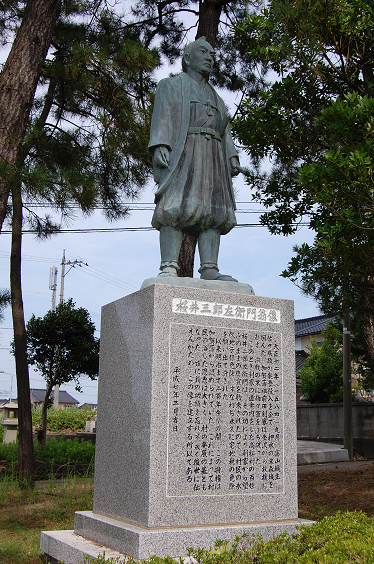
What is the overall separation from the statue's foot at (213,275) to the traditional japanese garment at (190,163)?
12.0 inches

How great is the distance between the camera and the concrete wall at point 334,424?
12711 mm

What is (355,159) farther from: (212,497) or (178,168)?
(212,497)

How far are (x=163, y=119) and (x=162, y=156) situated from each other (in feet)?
0.97

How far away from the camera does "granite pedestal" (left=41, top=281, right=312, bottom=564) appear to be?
3.21m

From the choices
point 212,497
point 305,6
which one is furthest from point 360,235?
point 212,497

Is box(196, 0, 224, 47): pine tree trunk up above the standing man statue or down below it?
above

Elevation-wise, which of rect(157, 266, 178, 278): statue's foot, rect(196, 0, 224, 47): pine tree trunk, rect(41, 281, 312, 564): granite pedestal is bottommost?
rect(41, 281, 312, 564): granite pedestal

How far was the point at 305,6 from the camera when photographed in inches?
229

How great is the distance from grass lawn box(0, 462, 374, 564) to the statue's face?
3795mm

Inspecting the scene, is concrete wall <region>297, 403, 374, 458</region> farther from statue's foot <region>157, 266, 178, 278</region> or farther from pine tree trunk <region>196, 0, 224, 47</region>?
statue's foot <region>157, 266, 178, 278</region>

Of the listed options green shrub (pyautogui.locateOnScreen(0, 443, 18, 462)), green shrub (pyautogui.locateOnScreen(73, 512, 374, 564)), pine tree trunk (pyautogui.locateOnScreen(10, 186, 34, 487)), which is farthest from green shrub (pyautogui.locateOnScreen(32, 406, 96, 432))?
green shrub (pyautogui.locateOnScreen(73, 512, 374, 564))

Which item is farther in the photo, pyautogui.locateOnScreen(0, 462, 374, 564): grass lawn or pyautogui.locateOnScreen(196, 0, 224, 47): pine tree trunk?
pyautogui.locateOnScreen(196, 0, 224, 47): pine tree trunk

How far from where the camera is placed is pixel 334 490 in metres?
7.01

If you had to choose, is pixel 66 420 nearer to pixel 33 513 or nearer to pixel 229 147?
pixel 33 513
